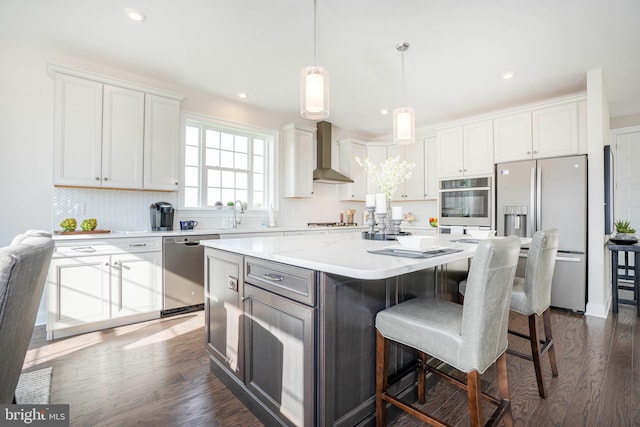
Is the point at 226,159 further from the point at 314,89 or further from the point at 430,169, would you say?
the point at 430,169

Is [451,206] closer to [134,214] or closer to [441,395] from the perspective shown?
[441,395]

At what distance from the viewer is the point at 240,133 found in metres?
4.48

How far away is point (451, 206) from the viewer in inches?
176

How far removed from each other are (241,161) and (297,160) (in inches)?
34.3

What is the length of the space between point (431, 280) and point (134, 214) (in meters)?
3.35

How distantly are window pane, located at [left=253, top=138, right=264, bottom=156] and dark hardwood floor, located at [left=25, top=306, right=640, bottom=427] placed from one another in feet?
9.24

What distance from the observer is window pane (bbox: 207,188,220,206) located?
13.6ft

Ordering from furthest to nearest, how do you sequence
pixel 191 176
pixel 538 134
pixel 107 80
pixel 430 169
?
pixel 430 169, pixel 191 176, pixel 538 134, pixel 107 80

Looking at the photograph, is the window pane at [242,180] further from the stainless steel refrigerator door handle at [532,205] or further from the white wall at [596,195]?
the white wall at [596,195]

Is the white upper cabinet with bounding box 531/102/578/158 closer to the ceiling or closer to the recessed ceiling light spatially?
the ceiling

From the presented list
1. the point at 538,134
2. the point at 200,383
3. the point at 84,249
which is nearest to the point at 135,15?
the point at 84,249

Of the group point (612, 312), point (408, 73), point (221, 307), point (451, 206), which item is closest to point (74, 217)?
point (221, 307)

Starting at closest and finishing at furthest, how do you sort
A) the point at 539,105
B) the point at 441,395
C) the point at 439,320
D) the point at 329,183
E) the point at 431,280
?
the point at 439,320 → the point at 441,395 → the point at 431,280 → the point at 539,105 → the point at 329,183

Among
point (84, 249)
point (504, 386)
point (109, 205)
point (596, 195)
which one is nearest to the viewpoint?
point (504, 386)
